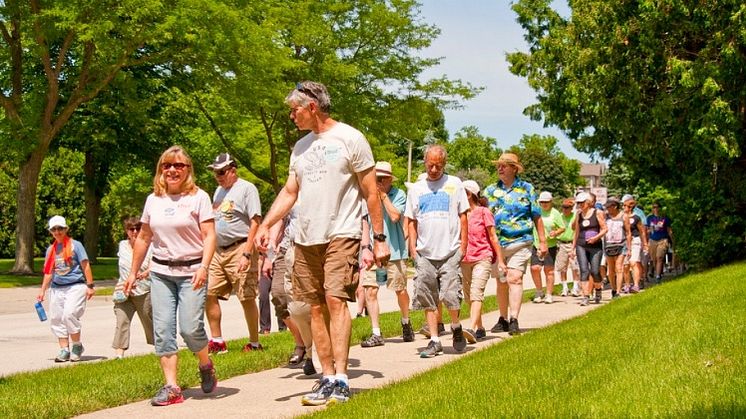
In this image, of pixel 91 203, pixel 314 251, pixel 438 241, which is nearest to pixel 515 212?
pixel 438 241

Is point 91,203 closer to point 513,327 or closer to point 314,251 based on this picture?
point 513,327

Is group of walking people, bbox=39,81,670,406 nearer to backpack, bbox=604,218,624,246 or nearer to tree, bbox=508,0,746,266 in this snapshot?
backpack, bbox=604,218,624,246

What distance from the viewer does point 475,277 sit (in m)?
10.9

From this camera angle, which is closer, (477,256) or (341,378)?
(341,378)

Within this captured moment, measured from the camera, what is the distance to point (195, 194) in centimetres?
761

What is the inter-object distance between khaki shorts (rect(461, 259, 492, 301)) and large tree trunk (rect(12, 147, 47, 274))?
70.6 feet

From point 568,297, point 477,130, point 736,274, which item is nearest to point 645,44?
point 568,297

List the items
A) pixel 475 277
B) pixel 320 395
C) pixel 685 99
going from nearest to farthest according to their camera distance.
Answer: pixel 320 395 → pixel 475 277 → pixel 685 99

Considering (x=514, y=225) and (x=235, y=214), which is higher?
(x=235, y=214)

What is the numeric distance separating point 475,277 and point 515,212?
1.32 metres

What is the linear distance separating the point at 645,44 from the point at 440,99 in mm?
16677

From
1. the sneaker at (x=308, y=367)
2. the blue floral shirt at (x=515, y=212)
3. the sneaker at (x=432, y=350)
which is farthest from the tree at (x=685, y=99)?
the sneaker at (x=308, y=367)

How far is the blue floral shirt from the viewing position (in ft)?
39.0

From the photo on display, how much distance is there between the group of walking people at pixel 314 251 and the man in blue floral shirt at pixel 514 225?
0.05ft
